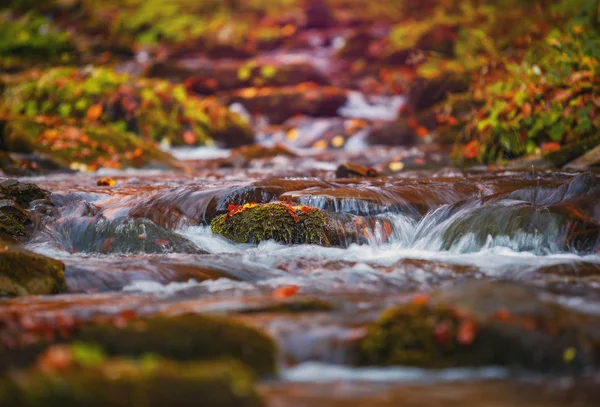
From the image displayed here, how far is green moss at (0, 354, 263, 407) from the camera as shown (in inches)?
93.4

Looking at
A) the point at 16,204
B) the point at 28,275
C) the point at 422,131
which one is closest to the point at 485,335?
the point at 28,275

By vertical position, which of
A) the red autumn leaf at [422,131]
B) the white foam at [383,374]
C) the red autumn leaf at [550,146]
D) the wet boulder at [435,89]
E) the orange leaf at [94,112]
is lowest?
the white foam at [383,374]

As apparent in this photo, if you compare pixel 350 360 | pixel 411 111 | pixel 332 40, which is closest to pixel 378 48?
pixel 332 40

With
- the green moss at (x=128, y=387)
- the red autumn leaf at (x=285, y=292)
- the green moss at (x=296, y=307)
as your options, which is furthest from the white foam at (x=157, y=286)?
the green moss at (x=128, y=387)

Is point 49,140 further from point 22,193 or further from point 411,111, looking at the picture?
point 411,111

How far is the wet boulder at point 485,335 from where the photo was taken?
3221mm

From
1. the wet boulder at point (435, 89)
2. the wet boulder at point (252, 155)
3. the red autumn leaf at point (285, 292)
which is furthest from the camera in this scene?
the wet boulder at point (435, 89)

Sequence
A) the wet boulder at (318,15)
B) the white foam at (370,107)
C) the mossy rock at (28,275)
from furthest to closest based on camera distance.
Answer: the wet boulder at (318,15)
the white foam at (370,107)
the mossy rock at (28,275)

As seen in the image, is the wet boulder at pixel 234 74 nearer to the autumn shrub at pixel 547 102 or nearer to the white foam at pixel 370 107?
the white foam at pixel 370 107

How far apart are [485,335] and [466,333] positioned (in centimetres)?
9

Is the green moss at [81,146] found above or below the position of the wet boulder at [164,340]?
above

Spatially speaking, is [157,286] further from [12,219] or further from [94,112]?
[94,112]

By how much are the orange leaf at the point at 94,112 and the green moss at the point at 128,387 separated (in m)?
12.2

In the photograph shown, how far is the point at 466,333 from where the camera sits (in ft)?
10.8
